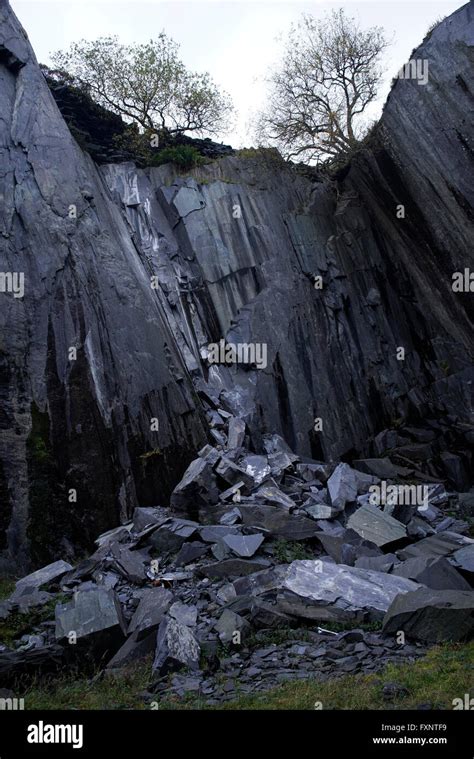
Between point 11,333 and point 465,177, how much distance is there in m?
12.7

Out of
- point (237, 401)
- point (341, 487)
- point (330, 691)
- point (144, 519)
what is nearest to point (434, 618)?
point (330, 691)

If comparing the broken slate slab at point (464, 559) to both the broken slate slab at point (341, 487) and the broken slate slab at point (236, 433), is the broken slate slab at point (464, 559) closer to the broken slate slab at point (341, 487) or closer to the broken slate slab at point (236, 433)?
the broken slate slab at point (341, 487)

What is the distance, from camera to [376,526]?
37.4 feet

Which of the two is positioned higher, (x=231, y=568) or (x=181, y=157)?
(x=181, y=157)

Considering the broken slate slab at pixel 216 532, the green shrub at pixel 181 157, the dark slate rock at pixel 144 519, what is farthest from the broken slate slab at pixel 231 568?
the green shrub at pixel 181 157

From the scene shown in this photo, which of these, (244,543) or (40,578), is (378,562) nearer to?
(244,543)

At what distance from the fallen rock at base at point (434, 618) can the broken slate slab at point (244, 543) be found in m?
3.05

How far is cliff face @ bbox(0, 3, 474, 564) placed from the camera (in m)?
12.4

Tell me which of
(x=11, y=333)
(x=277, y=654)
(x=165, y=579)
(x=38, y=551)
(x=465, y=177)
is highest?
(x=465, y=177)

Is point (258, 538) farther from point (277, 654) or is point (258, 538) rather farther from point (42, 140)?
point (42, 140)

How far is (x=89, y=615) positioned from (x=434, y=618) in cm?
466

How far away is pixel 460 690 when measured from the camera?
6066 millimetres

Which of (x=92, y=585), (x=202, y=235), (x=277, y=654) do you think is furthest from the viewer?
(x=202, y=235)
